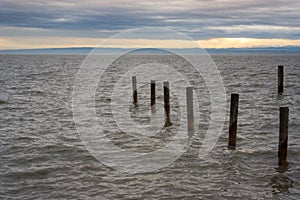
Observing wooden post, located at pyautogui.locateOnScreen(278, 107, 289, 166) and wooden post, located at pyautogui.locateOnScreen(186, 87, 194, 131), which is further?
wooden post, located at pyautogui.locateOnScreen(186, 87, 194, 131)

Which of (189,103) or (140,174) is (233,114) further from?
(140,174)

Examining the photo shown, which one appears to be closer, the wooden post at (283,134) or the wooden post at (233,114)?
the wooden post at (283,134)

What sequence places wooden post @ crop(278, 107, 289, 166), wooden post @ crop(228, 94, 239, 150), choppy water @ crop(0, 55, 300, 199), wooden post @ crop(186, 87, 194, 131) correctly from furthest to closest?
1. wooden post @ crop(186, 87, 194, 131)
2. wooden post @ crop(228, 94, 239, 150)
3. wooden post @ crop(278, 107, 289, 166)
4. choppy water @ crop(0, 55, 300, 199)

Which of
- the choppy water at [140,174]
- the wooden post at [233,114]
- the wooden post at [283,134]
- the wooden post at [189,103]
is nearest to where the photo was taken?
the choppy water at [140,174]

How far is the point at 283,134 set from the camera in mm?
12859

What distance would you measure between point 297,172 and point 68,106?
733 inches

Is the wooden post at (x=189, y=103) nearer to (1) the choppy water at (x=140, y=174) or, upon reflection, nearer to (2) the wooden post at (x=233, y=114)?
(1) the choppy water at (x=140, y=174)

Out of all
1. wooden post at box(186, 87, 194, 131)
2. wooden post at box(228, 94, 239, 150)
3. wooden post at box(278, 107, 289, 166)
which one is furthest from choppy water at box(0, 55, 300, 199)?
wooden post at box(186, 87, 194, 131)

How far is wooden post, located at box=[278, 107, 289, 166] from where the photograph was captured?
12.8 metres

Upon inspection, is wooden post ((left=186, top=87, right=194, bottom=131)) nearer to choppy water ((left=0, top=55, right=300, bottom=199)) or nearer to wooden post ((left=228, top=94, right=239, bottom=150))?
choppy water ((left=0, top=55, right=300, bottom=199))

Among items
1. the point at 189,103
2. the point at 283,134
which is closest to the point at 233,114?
the point at 283,134

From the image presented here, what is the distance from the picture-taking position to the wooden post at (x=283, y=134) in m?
12.8

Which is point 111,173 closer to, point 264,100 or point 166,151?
point 166,151

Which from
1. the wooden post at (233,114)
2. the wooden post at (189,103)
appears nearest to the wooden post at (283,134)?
the wooden post at (233,114)
